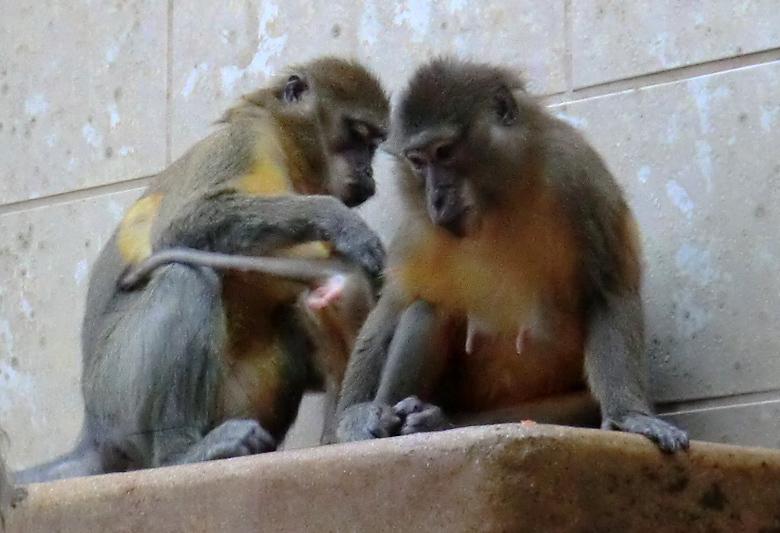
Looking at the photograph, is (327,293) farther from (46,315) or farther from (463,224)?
(46,315)

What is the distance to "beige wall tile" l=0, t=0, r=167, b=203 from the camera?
528 centimetres

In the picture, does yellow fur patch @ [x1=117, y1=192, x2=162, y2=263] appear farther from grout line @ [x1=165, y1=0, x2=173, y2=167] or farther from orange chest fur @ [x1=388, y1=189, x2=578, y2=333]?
orange chest fur @ [x1=388, y1=189, x2=578, y2=333]

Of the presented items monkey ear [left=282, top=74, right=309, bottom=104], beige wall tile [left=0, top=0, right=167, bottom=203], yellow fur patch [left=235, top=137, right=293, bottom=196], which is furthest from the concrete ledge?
beige wall tile [left=0, top=0, right=167, bottom=203]

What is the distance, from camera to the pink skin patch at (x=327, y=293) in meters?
3.93

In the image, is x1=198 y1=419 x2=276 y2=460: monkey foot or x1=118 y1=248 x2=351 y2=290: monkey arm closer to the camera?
x1=198 y1=419 x2=276 y2=460: monkey foot

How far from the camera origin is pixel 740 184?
3990 mm

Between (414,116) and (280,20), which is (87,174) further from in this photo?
(414,116)

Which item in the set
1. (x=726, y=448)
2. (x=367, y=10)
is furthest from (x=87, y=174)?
(x=726, y=448)

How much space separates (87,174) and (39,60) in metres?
0.65

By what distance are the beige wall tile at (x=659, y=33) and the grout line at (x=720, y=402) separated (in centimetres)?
109

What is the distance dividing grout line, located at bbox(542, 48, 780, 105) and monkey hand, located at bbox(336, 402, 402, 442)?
1.35 meters

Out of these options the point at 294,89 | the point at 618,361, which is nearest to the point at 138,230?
the point at 294,89

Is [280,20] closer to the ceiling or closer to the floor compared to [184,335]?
closer to the ceiling

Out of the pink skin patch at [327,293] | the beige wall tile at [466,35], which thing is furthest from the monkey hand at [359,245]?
the beige wall tile at [466,35]
